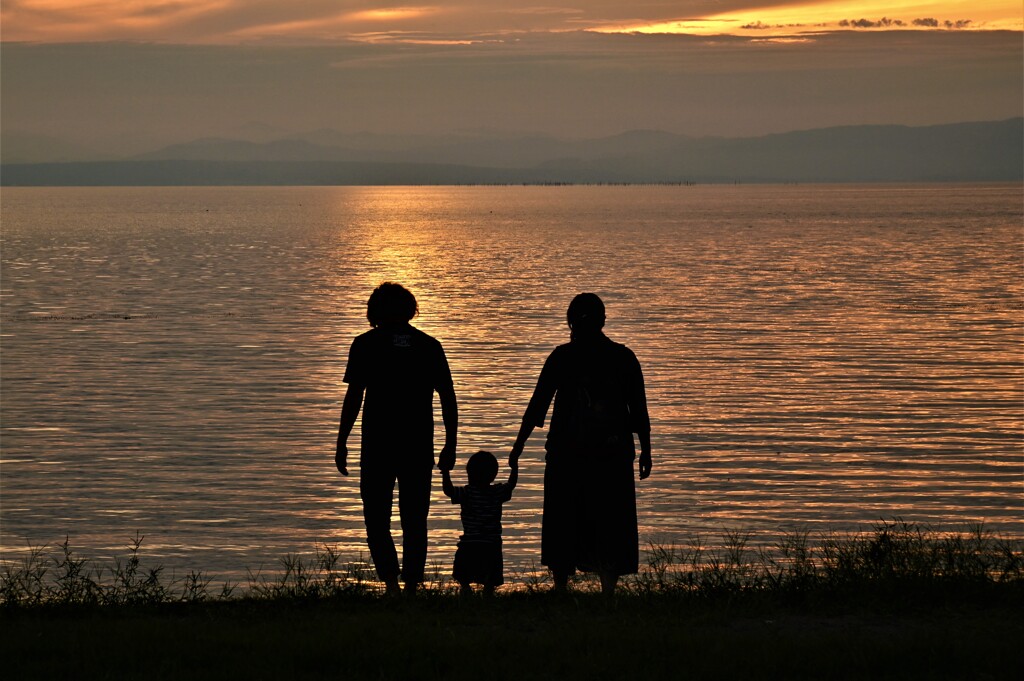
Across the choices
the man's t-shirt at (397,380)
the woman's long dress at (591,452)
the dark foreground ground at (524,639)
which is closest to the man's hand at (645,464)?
the woman's long dress at (591,452)

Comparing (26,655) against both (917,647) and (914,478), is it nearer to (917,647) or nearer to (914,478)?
(917,647)

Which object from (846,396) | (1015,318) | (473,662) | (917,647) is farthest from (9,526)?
(1015,318)

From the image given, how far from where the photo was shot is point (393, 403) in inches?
368

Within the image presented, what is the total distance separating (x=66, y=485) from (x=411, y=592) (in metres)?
8.44

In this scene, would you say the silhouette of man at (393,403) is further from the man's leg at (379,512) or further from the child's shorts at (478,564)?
the child's shorts at (478,564)

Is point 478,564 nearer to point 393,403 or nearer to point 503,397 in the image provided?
point 393,403

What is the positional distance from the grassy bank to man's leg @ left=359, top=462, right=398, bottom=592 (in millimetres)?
296

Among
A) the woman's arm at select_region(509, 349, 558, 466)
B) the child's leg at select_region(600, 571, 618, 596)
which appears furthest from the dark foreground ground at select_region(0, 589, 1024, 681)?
the woman's arm at select_region(509, 349, 558, 466)

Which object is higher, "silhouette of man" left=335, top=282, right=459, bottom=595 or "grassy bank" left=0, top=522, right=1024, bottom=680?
"silhouette of man" left=335, top=282, right=459, bottom=595

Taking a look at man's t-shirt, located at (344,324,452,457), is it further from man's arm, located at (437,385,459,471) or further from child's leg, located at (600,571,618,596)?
child's leg, located at (600,571,618,596)

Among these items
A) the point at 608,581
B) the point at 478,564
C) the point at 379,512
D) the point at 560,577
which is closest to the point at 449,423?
the point at 379,512

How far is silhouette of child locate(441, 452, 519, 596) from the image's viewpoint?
30.8 ft

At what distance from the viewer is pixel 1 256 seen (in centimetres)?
6912

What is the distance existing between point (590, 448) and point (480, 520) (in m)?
0.90
